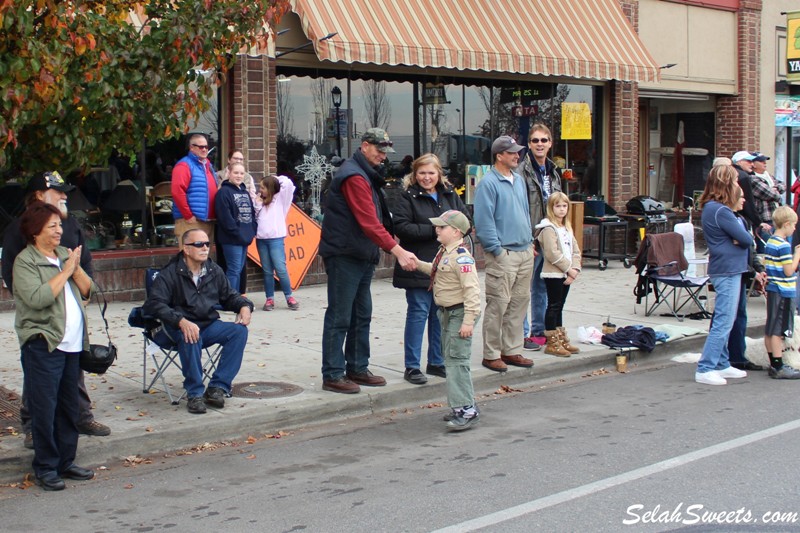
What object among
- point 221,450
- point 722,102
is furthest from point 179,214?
point 722,102

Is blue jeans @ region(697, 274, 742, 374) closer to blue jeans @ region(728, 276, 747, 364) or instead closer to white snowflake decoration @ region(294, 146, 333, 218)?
blue jeans @ region(728, 276, 747, 364)

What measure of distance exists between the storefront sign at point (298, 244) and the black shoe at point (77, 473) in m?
6.97

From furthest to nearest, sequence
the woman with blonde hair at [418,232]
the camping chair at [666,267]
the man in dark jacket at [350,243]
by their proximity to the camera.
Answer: the camping chair at [666,267] < the woman with blonde hair at [418,232] < the man in dark jacket at [350,243]

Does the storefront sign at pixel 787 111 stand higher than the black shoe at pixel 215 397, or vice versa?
the storefront sign at pixel 787 111

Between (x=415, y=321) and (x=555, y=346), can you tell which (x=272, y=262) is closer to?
(x=555, y=346)

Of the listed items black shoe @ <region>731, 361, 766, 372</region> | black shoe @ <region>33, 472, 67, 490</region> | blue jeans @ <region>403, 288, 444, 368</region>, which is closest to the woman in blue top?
black shoe @ <region>731, 361, 766, 372</region>

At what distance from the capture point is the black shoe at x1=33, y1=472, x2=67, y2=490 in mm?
5844

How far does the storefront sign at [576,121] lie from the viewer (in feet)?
56.2

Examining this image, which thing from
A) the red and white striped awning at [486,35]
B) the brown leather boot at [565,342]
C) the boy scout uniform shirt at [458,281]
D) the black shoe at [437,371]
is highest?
the red and white striped awning at [486,35]

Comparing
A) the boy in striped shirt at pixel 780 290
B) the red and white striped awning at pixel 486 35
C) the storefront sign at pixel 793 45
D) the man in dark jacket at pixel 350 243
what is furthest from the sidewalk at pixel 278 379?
the storefront sign at pixel 793 45

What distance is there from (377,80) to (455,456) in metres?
9.13

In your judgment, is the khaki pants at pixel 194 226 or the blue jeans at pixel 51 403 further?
the khaki pants at pixel 194 226

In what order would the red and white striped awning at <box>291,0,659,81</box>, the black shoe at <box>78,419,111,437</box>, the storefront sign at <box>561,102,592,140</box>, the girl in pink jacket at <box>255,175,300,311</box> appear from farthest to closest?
1. the storefront sign at <box>561,102,592,140</box>
2. the red and white striped awning at <box>291,0,659,81</box>
3. the girl in pink jacket at <box>255,175,300,311</box>
4. the black shoe at <box>78,419,111,437</box>

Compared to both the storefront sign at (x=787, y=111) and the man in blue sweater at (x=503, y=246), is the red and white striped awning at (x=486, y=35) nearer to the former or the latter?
the man in blue sweater at (x=503, y=246)
